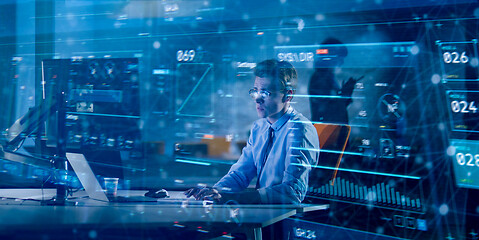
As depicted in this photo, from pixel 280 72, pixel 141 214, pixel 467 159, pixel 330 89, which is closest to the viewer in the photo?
→ pixel 467 159

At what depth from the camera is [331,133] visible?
1643 millimetres

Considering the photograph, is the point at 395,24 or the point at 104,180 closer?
the point at 395,24

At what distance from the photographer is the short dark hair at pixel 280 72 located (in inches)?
67.0

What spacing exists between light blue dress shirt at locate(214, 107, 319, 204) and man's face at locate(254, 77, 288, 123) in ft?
0.08

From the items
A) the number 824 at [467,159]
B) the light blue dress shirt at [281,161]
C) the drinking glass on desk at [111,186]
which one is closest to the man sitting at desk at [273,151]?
the light blue dress shirt at [281,161]

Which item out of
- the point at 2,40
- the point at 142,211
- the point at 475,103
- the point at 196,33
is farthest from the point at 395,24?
the point at 2,40

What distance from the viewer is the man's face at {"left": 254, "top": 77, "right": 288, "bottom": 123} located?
1770mm

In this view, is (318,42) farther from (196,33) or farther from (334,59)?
(196,33)

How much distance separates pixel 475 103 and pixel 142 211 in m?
1.22

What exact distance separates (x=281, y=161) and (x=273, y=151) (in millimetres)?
65

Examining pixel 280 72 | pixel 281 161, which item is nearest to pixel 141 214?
pixel 281 161

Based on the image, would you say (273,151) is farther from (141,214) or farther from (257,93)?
(141,214)

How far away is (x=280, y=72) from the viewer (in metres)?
1.73

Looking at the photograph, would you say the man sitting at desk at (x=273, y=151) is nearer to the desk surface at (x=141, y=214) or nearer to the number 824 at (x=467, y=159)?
the desk surface at (x=141, y=214)
